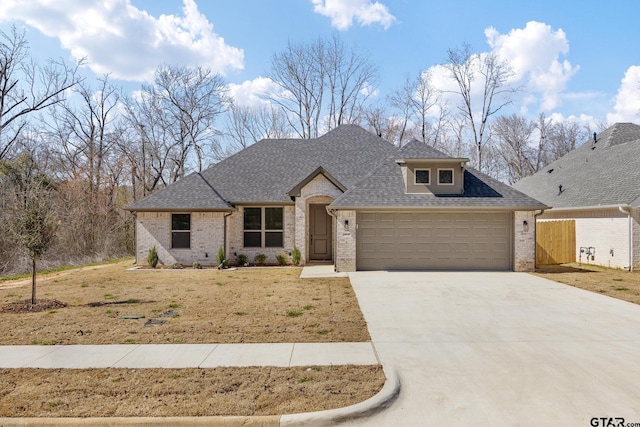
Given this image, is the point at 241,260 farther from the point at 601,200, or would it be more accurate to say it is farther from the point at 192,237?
the point at 601,200

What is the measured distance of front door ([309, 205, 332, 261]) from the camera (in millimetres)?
17750

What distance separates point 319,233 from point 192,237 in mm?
5481

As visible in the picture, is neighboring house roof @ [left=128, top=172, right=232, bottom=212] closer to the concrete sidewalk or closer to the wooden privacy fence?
the concrete sidewalk

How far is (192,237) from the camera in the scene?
53.9 ft

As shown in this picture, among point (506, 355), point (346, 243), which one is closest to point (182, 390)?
point (506, 355)

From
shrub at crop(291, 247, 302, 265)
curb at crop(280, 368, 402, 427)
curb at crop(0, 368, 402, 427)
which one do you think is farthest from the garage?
curb at crop(0, 368, 402, 427)

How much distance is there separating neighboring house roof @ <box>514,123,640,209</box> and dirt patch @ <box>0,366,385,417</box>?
1520 centimetres

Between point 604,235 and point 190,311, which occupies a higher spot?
point 604,235

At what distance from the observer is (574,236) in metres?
17.8

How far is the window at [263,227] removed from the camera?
17078 millimetres

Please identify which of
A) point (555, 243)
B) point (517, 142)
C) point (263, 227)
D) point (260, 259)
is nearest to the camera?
point (260, 259)

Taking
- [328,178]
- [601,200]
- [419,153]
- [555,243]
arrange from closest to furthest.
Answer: [419,153], [601,200], [328,178], [555,243]

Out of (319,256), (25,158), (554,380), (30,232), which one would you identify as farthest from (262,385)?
(25,158)

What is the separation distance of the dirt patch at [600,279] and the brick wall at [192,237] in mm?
12420
